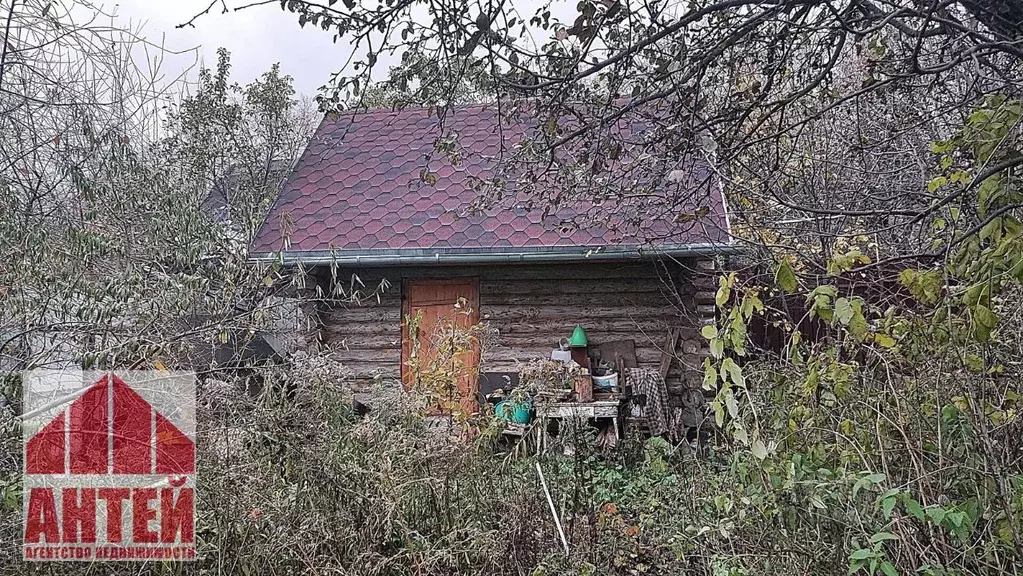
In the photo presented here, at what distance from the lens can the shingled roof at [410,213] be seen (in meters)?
6.75

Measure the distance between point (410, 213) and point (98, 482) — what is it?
17.0 feet

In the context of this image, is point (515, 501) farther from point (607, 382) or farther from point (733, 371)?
point (607, 382)

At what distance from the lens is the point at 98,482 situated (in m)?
2.76

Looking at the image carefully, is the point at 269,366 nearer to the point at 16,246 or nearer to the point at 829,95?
the point at 16,246

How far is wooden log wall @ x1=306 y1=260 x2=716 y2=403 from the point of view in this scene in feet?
24.3

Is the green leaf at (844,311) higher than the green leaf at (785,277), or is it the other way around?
the green leaf at (785,277)

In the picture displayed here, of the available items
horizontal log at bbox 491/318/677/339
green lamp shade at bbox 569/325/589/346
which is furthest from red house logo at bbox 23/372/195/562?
horizontal log at bbox 491/318/677/339

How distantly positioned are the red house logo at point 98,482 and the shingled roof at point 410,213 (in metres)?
3.02

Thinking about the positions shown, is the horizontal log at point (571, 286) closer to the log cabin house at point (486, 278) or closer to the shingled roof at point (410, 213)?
the log cabin house at point (486, 278)

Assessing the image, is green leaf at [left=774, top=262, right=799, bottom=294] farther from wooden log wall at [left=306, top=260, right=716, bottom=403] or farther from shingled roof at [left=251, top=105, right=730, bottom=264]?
wooden log wall at [left=306, top=260, right=716, bottom=403]

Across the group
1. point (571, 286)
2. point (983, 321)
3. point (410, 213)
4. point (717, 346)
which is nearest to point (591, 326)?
point (571, 286)

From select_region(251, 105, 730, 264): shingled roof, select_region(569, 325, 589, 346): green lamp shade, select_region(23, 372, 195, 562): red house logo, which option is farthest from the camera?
select_region(569, 325, 589, 346): green lamp shade

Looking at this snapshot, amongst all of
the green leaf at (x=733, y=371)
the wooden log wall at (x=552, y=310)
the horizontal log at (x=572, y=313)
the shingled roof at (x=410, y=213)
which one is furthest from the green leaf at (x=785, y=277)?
the horizontal log at (x=572, y=313)

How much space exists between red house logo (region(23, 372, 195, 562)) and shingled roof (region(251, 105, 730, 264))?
9.90 feet
